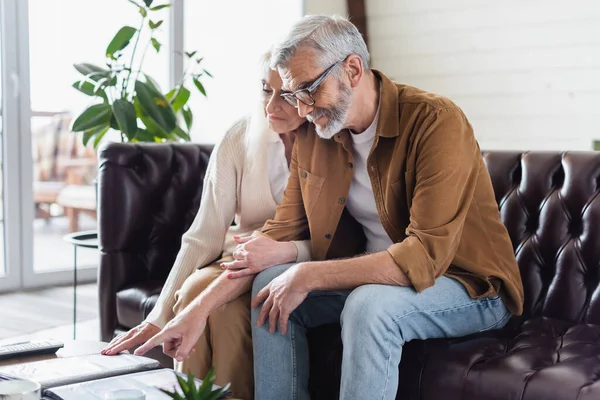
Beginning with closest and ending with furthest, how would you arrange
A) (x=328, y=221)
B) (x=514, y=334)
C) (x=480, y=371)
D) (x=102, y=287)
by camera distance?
(x=480, y=371)
(x=514, y=334)
(x=328, y=221)
(x=102, y=287)

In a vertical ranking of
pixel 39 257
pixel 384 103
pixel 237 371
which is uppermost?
pixel 384 103

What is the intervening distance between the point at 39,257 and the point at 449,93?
9.25 feet

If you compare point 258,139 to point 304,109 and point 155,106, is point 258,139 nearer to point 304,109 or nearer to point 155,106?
point 304,109

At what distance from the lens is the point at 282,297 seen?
5.69 ft

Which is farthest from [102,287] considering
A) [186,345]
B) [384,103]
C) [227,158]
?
[384,103]

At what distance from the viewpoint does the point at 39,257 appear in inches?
178

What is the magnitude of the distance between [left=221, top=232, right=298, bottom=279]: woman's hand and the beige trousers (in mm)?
93

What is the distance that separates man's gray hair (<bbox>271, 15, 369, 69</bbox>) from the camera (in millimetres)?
1807

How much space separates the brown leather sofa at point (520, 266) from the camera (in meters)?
1.64

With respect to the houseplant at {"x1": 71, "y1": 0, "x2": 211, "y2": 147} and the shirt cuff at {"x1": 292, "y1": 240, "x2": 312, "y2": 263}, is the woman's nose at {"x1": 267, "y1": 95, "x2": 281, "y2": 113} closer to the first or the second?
the shirt cuff at {"x1": 292, "y1": 240, "x2": 312, "y2": 263}

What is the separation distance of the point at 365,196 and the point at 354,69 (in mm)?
353

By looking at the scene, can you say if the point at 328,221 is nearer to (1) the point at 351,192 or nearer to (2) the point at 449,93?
(1) the point at 351,192

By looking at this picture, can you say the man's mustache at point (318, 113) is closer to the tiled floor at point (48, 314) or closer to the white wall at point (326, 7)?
the tiled floor at point (48, 314)

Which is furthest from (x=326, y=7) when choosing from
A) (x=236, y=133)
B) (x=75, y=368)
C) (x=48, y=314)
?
(x=75, y=368)
